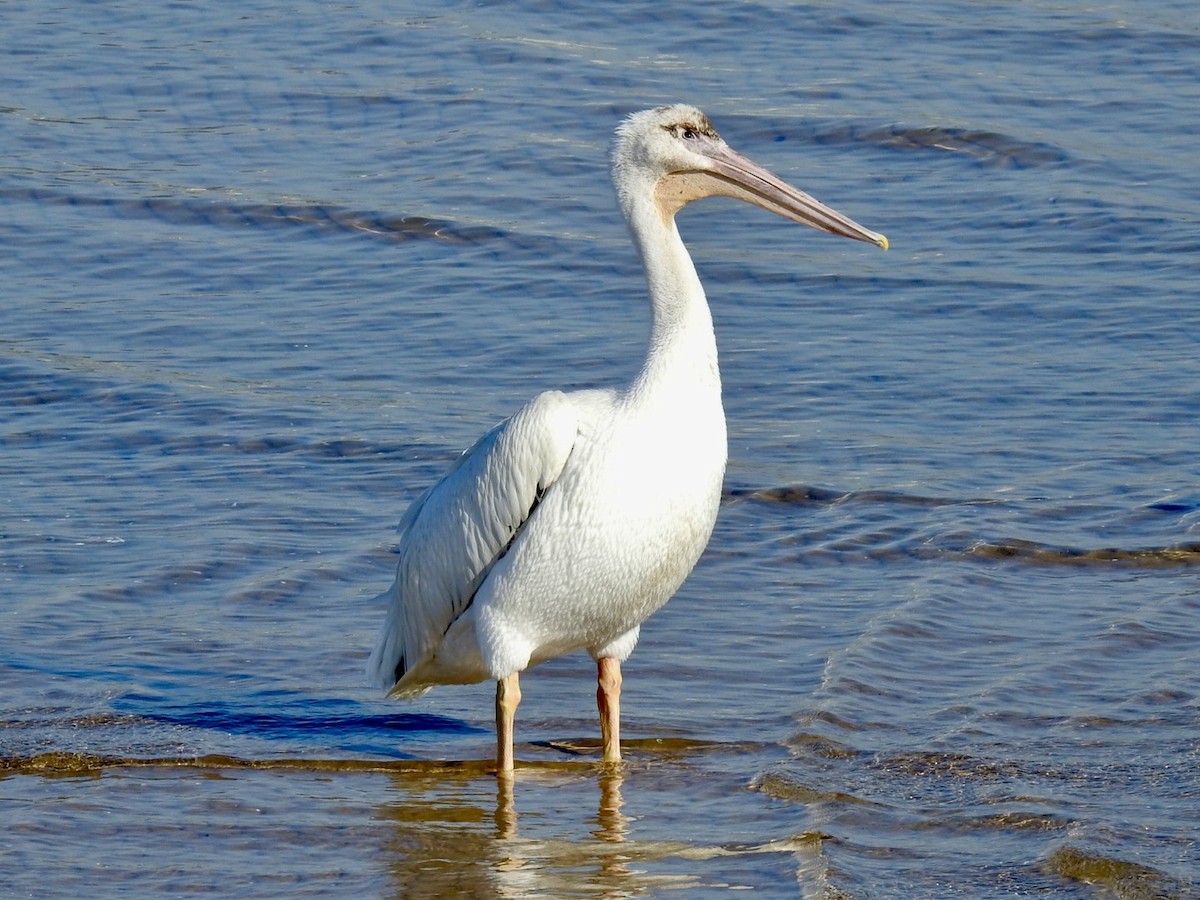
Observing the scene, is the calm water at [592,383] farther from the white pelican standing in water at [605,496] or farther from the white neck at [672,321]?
the white neck at [672,321]

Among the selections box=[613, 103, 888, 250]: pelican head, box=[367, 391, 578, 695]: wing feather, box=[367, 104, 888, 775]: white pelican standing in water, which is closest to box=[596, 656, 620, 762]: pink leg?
box=[367, 104, 888, 775]: white pelican standing in water

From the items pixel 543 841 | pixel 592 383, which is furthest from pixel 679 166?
pixel 592 383

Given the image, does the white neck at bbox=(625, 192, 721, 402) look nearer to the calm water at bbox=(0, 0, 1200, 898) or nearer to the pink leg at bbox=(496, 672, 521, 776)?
the pink leg at bbox=(496, 672, 521, 776)

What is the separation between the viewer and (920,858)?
462 centimetres

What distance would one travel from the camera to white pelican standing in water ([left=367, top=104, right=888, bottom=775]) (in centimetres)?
516

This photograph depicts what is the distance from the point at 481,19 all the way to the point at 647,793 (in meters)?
11.3

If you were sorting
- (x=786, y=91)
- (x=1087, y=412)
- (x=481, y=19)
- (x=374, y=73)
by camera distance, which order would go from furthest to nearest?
(x=481, y=19)
(x=374, y=73)
(x=786, y=91)
(x=1087, y=412)

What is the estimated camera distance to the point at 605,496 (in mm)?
5164

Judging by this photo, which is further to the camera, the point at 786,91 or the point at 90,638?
the point at 786,91

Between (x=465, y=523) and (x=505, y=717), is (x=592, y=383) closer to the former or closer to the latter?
(x=465, y=523)

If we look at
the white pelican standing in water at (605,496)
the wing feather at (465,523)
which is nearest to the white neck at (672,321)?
the white pelican standing in water at (605,496)

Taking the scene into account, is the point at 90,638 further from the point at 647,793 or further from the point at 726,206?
the point at 726,206

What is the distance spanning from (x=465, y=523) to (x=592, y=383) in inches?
145

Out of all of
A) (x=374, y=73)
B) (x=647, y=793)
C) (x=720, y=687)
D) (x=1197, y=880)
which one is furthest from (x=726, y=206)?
(x=1197, y=880)
